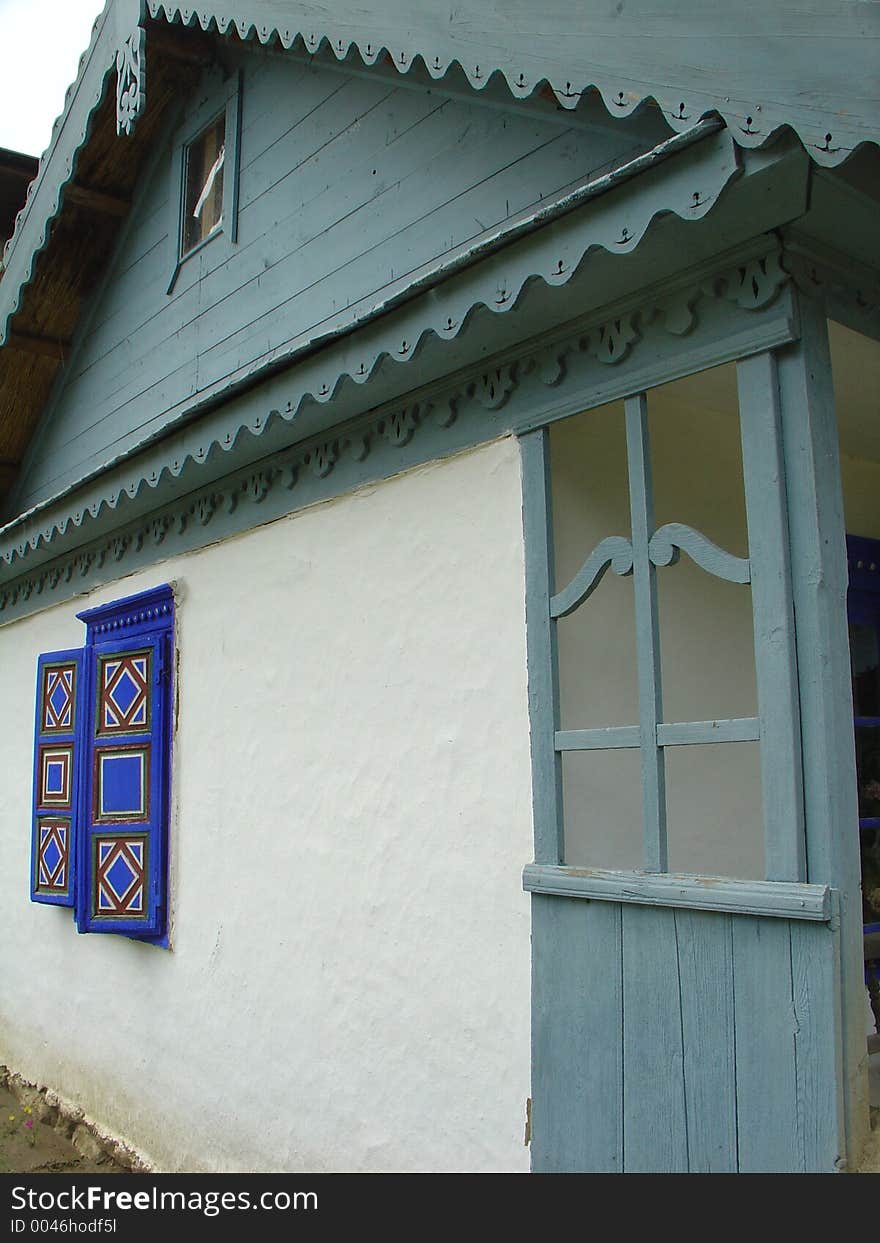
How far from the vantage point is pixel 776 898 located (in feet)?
7.25

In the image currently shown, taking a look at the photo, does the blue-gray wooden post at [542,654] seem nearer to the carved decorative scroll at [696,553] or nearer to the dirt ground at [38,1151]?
the carved decorative scroll at [696,553]

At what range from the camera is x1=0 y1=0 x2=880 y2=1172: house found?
2.25 m

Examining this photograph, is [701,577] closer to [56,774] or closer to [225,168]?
[225,168]

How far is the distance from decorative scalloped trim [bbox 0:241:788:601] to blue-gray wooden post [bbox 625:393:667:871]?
0.96 feet

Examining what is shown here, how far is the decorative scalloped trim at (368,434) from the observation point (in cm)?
251

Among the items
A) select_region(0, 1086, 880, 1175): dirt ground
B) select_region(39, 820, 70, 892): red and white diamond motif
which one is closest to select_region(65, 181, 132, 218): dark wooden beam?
select_region(39, 820, 70, 892): red and white diamond motif

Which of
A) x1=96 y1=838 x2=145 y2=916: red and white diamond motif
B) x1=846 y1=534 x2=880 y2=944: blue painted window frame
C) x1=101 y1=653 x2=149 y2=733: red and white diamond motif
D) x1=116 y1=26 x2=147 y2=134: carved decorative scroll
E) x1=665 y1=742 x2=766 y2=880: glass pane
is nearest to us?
→ x1=665 y1=742 x2=766 y2=880: glass pane

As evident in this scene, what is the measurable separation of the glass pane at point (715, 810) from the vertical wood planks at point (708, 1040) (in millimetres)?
735

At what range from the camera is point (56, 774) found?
5438 mm

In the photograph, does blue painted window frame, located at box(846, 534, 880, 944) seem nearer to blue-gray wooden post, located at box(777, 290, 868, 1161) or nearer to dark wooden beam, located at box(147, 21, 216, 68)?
blue-gray wooden post, located at box(777, 290, 868, 1161)

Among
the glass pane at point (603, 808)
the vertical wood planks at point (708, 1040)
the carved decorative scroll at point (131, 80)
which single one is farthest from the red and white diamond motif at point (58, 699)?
the vertical wood planks at point (708, 1040)

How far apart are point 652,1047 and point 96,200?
4.98m

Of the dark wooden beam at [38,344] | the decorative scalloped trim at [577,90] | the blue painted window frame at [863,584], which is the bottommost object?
the blue painted window frame at [863,584]
